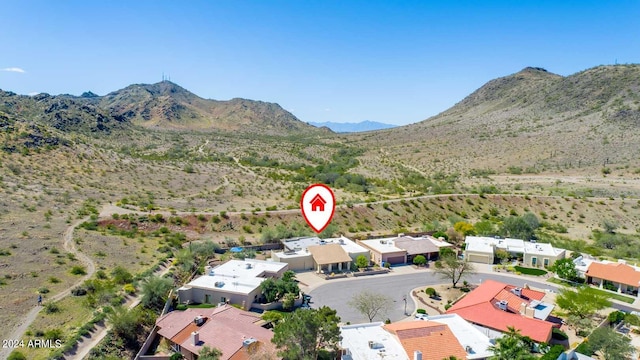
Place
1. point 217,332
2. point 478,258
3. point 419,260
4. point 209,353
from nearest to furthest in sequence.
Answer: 1. point 209,353
2. point 217,332
3. point 419,260
4. point 478,258

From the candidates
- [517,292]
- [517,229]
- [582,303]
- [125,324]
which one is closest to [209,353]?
[125,324]

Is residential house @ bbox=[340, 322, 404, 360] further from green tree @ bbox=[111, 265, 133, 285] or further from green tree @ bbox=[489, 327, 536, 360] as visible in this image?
green tree @ bbox=[111, 265, 133, 285]

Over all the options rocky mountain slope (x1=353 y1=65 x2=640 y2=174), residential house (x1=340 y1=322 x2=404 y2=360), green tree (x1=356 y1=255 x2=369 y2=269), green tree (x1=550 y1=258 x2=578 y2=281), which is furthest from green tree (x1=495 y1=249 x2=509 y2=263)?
rocky mountain slope (x1=353 y1=65 x2=640 y2=174)

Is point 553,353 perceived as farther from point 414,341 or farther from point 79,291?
point 79,291

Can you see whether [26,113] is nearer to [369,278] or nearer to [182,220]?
[182,220]

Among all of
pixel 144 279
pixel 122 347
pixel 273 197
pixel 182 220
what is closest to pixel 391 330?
pixel 122 347

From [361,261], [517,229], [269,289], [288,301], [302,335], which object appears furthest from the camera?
[517,229]
